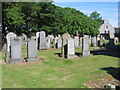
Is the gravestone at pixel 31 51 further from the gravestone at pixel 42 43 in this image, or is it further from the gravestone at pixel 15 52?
the gravestone at pixel 42 43

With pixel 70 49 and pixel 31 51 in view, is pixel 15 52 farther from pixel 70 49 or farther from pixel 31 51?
pixel 70 49

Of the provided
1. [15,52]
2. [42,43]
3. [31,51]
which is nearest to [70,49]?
[31,51]

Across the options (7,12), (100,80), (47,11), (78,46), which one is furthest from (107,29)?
(100,80)

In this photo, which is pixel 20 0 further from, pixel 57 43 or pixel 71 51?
pixel 71 51

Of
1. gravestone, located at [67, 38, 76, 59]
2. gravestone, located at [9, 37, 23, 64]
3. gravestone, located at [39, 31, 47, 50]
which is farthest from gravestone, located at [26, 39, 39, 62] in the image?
gravestone, located at [39, 31, 47, 50]

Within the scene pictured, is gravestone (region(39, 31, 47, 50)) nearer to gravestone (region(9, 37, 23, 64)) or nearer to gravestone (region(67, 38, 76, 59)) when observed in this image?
gravestone (region(67, 38, 76, 59))

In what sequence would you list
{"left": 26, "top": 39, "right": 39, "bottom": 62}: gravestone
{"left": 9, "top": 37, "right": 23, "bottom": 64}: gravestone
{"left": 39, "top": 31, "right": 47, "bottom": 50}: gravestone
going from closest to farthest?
1. {"left": 9, "top": 37, "right": 23, "bottom": 64}: gravestone
2. {"left": 26, "top": 39, "right": 39, "bottom": 62}: gravestone
3. {"left": 39, "top": 31, "right": 47, "bottom": 50}: gravestone

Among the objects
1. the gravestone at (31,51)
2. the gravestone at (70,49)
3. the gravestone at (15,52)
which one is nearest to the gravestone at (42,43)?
the gravestone at (70,49)

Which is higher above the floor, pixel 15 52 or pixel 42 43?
pixel 42 43

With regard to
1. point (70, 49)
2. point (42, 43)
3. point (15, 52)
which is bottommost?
point (15, 52)

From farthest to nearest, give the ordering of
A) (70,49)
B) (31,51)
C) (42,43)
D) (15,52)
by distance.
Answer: (42,43), (70,49), (31,51), (15,52)

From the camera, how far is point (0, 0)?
19109mm

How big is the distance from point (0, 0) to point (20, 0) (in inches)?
232

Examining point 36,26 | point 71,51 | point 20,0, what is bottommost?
point 71,51
